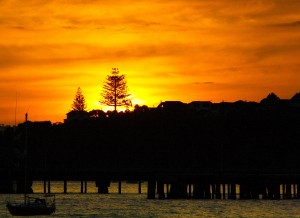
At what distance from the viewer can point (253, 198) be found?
14300cm

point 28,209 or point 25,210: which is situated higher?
point 28,209

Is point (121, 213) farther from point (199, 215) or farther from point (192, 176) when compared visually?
point (192, 176)

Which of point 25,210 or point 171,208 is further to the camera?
point 171,208

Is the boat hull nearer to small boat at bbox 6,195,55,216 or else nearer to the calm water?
small boat at bbox 6,195,55,216

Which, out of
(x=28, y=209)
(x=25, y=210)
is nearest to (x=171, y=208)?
(x=28, y=209)

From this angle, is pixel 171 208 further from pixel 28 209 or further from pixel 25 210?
pixel 25 210

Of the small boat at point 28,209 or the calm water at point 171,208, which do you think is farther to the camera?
the calm water at point 171,208

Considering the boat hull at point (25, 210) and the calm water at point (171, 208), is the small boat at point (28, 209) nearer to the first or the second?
the boat hull at point (25, 210)

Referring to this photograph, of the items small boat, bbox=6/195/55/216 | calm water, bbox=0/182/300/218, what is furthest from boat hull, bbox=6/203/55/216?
calm water, bbox=0/182/300/218

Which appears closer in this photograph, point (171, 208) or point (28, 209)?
point (28, 209)

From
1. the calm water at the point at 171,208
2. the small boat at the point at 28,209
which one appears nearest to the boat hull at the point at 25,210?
the small boat at the point at 28,209

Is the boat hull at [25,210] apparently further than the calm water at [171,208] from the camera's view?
No

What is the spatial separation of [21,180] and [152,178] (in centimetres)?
3392

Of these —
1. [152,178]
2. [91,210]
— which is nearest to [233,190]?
[152,178]
